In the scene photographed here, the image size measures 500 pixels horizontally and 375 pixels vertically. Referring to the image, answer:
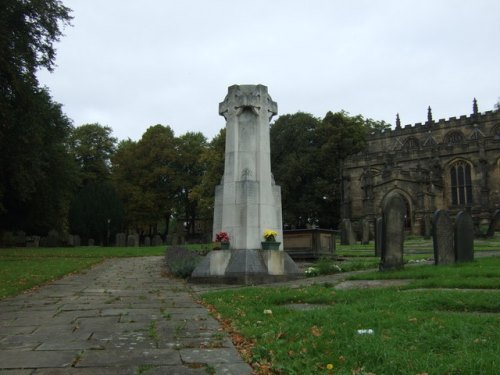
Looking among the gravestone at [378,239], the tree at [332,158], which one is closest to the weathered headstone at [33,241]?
the gravestone at [378,239]

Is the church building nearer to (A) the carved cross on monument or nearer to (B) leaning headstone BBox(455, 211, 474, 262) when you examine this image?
(B) leaning headstone BBox(455, 211, 474, 262)

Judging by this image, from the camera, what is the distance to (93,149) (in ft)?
196

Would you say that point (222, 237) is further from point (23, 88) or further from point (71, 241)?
point (71, 241)

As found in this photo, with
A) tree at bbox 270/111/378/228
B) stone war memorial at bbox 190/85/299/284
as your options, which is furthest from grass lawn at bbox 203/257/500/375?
tree at bbox 270/111/378/228

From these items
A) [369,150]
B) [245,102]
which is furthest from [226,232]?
[369,150]

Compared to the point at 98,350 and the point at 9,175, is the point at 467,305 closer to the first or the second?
the point at 98,350

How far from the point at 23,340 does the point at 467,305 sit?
16.9 ft

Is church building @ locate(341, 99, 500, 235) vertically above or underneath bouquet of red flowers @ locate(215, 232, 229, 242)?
above

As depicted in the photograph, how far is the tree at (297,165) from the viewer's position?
52906 millimetres

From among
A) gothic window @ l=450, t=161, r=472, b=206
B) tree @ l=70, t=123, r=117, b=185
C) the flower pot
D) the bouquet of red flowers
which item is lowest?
the flower pot

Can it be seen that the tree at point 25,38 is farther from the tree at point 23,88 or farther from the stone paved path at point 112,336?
the stone paved path at point 112,336

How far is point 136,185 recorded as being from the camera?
57.2m

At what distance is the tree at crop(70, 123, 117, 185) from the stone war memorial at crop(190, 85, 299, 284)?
4740cm

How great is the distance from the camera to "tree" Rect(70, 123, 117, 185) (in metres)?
58.0
